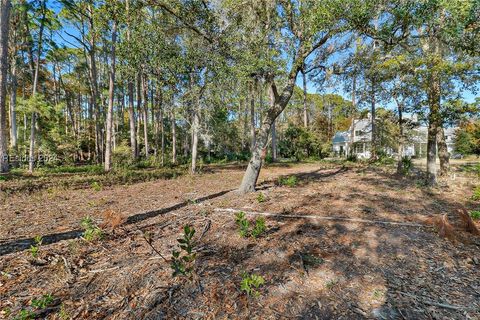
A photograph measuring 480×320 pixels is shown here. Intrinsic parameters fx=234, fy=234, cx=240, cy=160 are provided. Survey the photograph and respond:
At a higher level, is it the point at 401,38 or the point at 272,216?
the point at 401,38

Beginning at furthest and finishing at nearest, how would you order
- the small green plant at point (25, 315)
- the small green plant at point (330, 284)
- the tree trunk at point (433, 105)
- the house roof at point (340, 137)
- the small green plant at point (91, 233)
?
the house roof at point (340, 137)
the tree trunk at point (433, 105)
the small green plant at point (91, 233)
the small green plant at point (330, 284)
the small green plant at point (25, 315)

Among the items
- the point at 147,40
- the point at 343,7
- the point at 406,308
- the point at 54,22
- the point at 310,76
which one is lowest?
the point at 406,308

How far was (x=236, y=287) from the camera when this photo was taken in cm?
236

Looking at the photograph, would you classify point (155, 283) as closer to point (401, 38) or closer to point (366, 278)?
point (366, 278)

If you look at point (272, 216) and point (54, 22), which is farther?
point (54, 22)

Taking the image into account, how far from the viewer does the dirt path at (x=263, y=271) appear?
6.88 ft

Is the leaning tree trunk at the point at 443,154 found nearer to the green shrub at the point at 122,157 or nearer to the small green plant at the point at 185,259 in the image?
the small green plant at the point at 185,259

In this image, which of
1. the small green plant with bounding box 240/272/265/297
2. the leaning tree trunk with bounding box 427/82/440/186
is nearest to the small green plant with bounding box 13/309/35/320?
the small green plant with bounding box 240/272/265/297

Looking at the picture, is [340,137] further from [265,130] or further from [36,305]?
[36,305]

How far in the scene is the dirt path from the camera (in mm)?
2098

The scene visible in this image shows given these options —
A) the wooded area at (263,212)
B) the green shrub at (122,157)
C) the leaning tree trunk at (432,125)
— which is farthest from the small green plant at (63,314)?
the green shrub at (122,157)

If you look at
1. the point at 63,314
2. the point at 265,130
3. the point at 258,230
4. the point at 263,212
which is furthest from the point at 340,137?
the point at 63,314

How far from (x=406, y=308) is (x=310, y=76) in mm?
7103

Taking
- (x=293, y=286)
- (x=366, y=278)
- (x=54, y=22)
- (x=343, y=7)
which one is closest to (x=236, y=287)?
(x=293, y=286)
